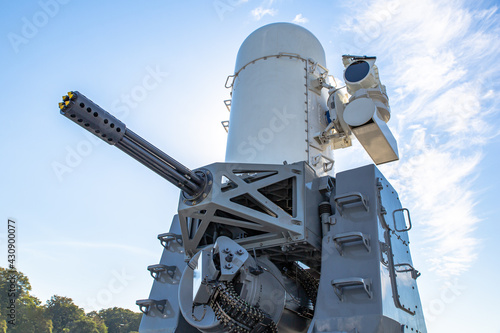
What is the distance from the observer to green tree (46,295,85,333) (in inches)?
1503

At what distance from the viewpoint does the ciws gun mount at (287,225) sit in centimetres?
569

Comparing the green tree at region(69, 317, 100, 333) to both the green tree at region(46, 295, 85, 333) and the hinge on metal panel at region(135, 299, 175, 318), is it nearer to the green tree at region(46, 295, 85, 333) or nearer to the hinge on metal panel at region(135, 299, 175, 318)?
the green tree at region(46, 295, 85, 333)

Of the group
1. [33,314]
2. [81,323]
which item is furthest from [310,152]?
[81,323]

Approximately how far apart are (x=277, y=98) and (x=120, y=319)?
4693cm

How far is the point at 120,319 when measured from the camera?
1919 inches

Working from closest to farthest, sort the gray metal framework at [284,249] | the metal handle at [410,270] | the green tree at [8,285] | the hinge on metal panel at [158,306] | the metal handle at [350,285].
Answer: the metal handle at [350,285] → the gray metal framework at [284,249] → the metal handle at [410,270] → the hinge on metal panel at [158,306] → the green tree at [8,285]

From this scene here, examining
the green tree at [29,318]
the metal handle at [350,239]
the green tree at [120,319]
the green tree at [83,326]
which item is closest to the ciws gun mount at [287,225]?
the metal handle at [350,239]

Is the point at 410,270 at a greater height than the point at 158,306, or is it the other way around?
the point at 410,270

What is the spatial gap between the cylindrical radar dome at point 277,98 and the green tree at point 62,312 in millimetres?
36131

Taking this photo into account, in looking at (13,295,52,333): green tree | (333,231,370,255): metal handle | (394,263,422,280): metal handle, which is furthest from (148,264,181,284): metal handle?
(13,295,52,333): green tree

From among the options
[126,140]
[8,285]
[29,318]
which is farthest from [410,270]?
[29,318]

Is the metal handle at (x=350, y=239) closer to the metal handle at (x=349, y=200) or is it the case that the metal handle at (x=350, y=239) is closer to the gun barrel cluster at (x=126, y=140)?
the metal handle at (x=349, y=200)

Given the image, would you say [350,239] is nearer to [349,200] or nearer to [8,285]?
[349,200]

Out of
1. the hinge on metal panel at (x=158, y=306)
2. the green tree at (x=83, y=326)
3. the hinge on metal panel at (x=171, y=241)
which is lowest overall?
the hinge on metal panel at (x=158, y=306)
